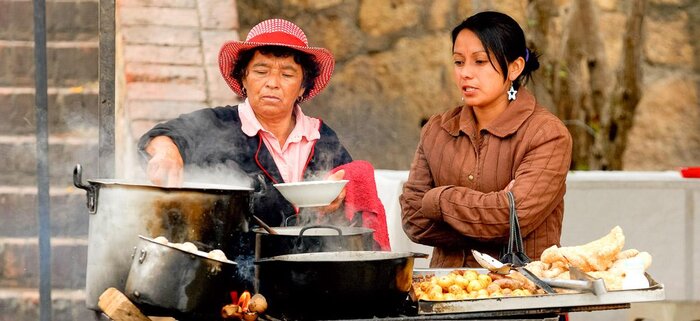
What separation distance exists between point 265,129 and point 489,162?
0.93m

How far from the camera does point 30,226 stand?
23.6 feet

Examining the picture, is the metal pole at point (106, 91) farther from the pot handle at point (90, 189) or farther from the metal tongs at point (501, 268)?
the metal tongs at point (501, 268)

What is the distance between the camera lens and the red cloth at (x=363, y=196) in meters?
4.45

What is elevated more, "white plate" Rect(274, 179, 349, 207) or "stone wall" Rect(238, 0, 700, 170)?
"stone wall" Rect(238, 0, 700, 170)

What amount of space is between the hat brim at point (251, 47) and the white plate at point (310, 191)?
74 cm

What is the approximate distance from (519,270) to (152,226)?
127 centimetres

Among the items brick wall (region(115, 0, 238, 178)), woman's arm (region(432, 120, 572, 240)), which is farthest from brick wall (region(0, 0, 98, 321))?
woman's arm (region(432, 120, 572, 240))

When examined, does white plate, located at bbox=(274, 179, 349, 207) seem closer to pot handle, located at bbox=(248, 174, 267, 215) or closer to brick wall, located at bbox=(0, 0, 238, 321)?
pot handle, located at bbox=(248, 174, 267, 215)

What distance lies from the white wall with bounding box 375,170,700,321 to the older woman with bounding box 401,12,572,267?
191 cm

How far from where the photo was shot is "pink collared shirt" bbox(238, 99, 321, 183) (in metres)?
4.55

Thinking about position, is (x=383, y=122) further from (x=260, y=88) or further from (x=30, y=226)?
(x=260, y=88)

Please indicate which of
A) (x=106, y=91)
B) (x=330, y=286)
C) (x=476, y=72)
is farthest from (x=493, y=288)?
(x=106, y=91)

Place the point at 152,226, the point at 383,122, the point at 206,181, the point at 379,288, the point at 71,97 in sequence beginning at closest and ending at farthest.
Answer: the point at 379,288, the point at 152,226, the point at 206,181, the point at 71,97, the point at 383,122

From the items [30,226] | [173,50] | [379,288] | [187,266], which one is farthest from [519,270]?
[30,226]
